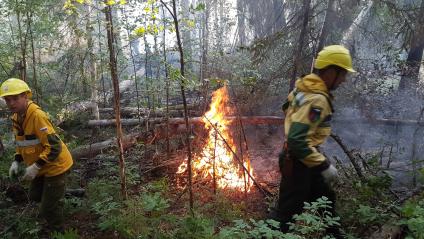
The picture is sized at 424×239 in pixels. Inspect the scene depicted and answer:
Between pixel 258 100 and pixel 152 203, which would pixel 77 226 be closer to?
pixel 152 203

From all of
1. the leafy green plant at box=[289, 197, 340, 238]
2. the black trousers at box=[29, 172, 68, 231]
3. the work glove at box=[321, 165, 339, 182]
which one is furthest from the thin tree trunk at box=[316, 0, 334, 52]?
the black trousers at box=[29, 172, 68, 231]

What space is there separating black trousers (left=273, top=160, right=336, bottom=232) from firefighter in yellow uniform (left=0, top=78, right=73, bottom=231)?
3.00 m

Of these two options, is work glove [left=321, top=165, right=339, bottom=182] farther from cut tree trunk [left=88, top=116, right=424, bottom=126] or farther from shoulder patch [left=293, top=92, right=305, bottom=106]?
cut tree trunk [left=88, top=116, right=424, bottom=126]

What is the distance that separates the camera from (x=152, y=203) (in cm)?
460

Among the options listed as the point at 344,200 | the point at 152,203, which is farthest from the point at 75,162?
the point at 344,200

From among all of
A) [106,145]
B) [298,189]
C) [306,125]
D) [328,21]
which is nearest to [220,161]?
[298,189]

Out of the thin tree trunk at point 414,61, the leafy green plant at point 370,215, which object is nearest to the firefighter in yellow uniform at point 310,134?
the leafy green plant at point 370,215

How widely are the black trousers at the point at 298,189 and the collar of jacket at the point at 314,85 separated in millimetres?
849

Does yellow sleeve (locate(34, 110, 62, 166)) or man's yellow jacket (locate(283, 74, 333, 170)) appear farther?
yellow sleeve (locate(34, 110, 62, 166))

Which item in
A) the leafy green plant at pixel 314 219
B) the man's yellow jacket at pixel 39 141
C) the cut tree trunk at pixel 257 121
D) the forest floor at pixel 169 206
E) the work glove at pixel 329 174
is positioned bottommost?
the forest floor at pixel 169 206

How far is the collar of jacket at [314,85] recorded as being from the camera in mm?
3830

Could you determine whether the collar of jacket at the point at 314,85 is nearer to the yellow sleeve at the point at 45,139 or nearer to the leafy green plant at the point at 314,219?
the leafy green plant at the point at 314,219

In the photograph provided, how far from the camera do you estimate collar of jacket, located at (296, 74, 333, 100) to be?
3830 mm

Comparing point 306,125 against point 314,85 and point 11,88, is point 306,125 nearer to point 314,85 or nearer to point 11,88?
point 314,85
